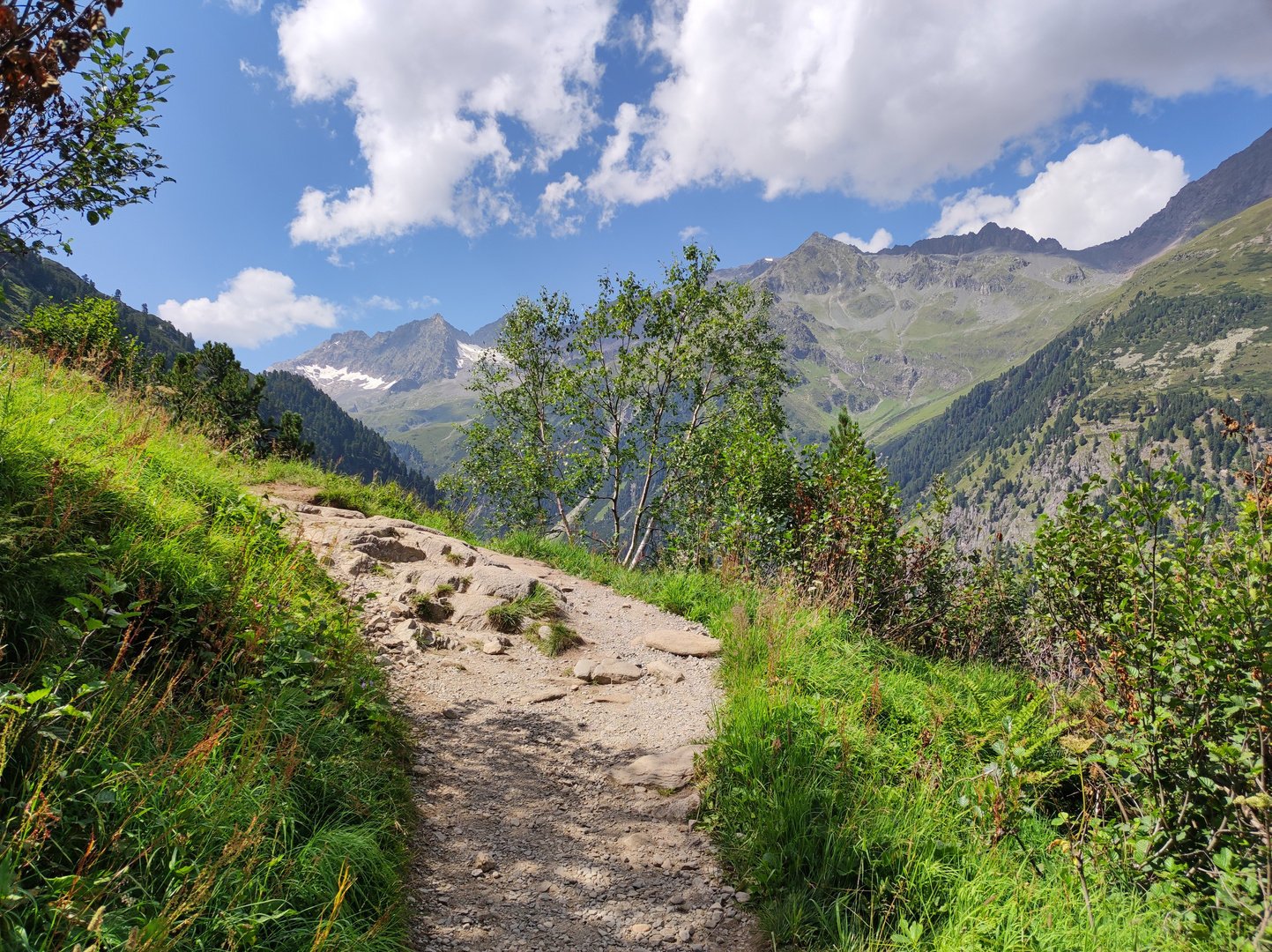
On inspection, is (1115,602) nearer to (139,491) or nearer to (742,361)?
(139,491)

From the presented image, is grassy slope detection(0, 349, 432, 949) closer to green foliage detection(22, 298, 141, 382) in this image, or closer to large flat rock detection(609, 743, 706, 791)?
green foliage detection(22, 298, 141, 382)

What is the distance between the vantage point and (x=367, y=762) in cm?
439

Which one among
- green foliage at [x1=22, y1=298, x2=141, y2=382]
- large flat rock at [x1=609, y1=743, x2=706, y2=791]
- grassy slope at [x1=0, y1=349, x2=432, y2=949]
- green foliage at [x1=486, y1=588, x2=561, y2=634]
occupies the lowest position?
large flat rock at [x1=609, y1=743, x2=706, y2=791]

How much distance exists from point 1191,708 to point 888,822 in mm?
2279

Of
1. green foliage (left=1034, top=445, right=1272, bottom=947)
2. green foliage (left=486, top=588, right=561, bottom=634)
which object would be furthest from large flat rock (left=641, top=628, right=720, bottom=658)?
green foliage (left=1034, top=445, right=1272, bottom=947)

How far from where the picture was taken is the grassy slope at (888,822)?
3.43 meters

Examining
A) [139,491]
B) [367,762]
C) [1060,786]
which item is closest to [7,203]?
[139,491]

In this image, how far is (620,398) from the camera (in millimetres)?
20875

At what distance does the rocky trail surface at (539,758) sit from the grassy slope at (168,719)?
0.53 metres

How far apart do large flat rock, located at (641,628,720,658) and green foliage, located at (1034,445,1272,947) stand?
4737 millimetres

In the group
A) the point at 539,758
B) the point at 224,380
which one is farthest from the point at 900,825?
the point at 224,380

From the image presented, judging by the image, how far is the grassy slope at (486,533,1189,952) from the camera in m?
3.43

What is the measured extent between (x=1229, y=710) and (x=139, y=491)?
8.26 metres

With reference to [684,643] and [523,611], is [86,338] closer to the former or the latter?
[523,611]
